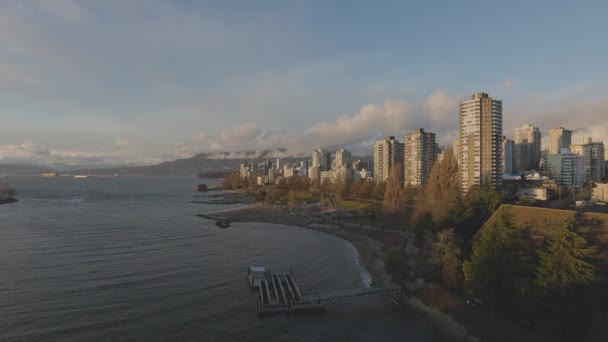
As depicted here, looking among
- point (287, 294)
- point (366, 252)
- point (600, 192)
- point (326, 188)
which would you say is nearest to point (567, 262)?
point (287, 294)

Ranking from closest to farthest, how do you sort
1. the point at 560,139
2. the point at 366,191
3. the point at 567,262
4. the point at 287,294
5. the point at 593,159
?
the point at 567,262, the point at 287,294, the point at 366,191, the point at 593,159, the point at 560,139

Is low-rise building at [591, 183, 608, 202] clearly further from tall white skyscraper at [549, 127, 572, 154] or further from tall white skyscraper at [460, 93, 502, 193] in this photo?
tall white skyscraper at [549, 127, 572, 154]

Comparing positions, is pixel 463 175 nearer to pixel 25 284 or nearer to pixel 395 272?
pixel 395 272

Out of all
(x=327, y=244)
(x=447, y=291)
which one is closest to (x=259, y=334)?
(x=447, y=291)

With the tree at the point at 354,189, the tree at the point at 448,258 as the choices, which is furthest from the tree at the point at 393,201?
the tree at the point at 448,258

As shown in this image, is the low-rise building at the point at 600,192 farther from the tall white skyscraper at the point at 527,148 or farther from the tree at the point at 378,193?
the tall white skyscraper at the point at 527,148

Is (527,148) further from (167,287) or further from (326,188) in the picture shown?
(167,287)
